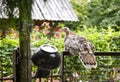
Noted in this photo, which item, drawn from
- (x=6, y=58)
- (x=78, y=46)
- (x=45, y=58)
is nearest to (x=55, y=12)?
(x=6, y=58)

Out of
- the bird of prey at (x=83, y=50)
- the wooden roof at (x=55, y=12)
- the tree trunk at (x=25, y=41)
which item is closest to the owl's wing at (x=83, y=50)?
the bird of prey at (x=83, y=50)

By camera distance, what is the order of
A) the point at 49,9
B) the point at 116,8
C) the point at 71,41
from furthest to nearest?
the point at 116,8
the point at 49,9
the point at 71,41

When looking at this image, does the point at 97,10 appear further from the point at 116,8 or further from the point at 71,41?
the point at 71,41

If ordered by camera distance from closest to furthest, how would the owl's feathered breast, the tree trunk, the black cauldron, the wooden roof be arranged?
the tree trunk → the black cauldron → the owl's feathered breast → the wooden roof

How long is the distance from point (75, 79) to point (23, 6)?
6.38 feet

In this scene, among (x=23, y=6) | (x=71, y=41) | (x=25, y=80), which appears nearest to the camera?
(x=23, y=6)

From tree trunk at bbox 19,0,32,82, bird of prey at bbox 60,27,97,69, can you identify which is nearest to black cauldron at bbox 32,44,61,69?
tree trunk at bbox 19,0,32,82

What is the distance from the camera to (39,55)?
3.64 meters

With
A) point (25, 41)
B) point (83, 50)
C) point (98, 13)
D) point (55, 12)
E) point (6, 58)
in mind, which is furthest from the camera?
point (98, 13)

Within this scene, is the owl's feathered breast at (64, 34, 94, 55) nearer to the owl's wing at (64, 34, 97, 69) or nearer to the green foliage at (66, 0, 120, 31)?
the owl's wing at (64, 34, 97, 69)

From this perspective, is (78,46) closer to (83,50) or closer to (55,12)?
(83,50)

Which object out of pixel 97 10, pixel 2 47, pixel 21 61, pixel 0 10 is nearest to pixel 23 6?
pixel 0 10

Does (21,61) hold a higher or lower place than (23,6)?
lower

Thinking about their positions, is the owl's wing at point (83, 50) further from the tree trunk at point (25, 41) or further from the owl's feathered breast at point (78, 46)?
the tree trunk at point (25, 41)
